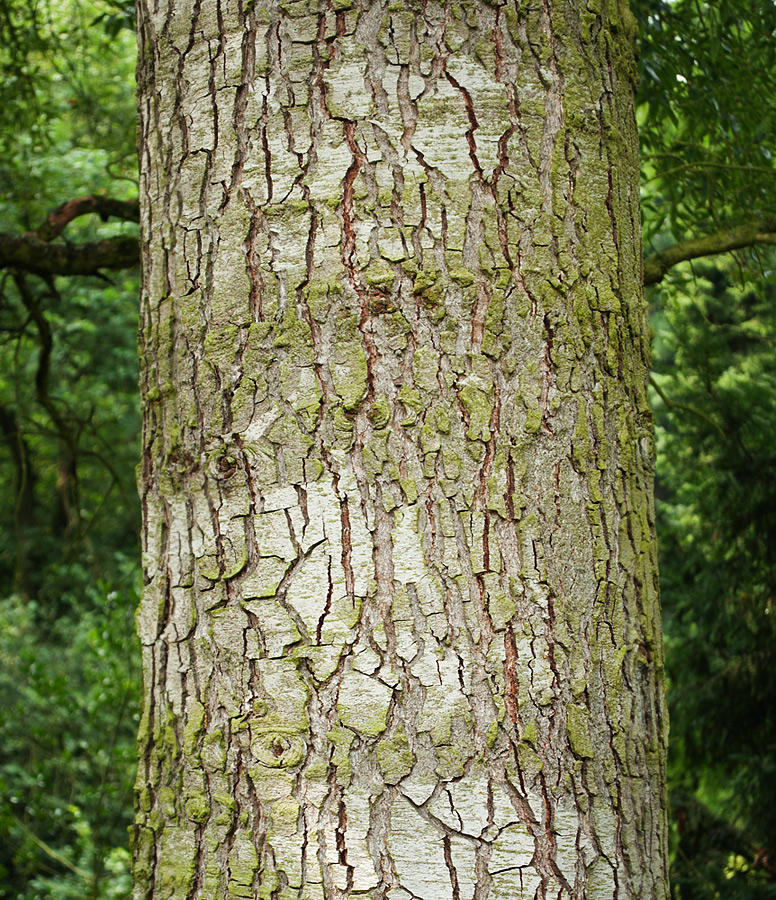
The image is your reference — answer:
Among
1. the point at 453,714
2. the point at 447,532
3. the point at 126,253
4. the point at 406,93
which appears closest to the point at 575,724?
the point at 453,714

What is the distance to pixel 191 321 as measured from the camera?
1265 mm

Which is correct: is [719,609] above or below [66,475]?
below

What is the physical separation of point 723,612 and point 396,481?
12.9ft

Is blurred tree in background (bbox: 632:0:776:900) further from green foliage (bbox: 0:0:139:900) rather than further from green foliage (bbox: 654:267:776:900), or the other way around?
green foliage (bbox: 0:0:139:900)

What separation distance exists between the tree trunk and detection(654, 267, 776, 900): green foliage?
2.96m

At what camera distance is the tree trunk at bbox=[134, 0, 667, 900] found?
1.09 meters

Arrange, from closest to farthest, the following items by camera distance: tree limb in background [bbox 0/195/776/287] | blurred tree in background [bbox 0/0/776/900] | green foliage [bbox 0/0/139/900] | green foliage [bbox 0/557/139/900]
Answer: tree limb in background [bbox 0/195/776/287], blurred tree in background [bbox 0/0/776/900], green foliage [bbox 0/0/139/900], green foliage [bbox 0/557/139/900]

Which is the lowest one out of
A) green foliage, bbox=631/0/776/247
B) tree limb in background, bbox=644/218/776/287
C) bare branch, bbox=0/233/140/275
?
tree limb in background, bbox=644/218/776/287

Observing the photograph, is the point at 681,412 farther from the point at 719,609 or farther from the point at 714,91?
the point at 714,91

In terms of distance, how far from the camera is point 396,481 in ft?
3.72

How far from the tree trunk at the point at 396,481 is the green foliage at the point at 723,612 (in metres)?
2.96

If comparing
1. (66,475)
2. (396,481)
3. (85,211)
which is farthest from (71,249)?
(66,475)

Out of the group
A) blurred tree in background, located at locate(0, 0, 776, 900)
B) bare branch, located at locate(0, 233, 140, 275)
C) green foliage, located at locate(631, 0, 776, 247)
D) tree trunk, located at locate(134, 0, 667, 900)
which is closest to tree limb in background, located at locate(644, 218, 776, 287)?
blurred tree in background, located at locate(0, 0, 776, 900)

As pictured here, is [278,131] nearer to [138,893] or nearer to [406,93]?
[406,93]
